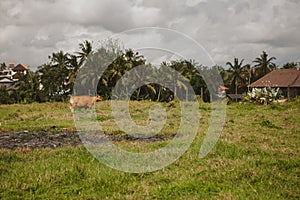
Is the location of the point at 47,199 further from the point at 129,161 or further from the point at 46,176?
the point at 129,161

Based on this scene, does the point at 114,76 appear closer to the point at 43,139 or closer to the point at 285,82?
the point at 43,139

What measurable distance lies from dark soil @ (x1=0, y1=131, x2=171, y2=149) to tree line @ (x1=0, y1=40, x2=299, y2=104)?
327 cm

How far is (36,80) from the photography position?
141 ft

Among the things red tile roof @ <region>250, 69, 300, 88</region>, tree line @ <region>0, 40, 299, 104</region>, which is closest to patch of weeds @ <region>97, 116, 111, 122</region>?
tree line @ <region>0, 40, 299, 104</region>

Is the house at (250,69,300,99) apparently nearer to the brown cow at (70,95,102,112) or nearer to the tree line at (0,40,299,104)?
the tree line at (0,40,299,104)

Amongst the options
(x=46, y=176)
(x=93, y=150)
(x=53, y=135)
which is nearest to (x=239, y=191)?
(x=46, y=176)

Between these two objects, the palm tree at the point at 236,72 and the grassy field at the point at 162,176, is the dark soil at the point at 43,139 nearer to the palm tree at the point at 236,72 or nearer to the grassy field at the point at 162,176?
the grassy field at the point at 162,176

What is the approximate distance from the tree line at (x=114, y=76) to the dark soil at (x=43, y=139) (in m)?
3.27

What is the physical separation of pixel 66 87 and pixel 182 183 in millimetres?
37974

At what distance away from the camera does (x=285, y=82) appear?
4597cm

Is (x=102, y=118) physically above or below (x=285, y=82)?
below

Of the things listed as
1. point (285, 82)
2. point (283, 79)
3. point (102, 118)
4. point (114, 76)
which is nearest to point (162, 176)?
point (102, 118)

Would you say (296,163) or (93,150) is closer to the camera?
(296,163)

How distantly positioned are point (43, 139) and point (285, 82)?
4283 cm
